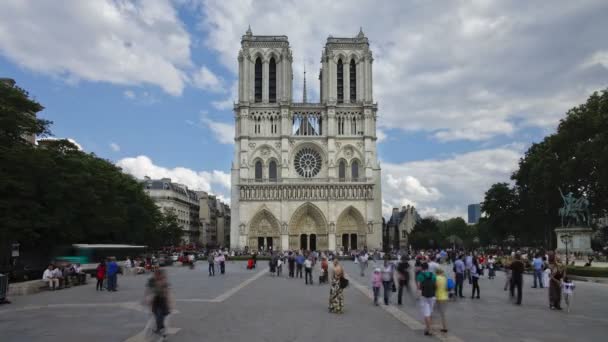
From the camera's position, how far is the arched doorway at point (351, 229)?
77.8 meters

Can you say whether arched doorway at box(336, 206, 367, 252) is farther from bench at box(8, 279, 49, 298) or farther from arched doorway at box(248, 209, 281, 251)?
bench at box(8, 279, 49, 298)

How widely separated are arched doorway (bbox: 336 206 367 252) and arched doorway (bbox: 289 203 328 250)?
86.7 inches

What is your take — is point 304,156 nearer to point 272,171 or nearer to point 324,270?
point 272,171

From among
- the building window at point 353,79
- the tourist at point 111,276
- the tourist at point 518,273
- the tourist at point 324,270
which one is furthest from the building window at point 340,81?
the tourist at point 518,273

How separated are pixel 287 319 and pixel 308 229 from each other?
65.3m

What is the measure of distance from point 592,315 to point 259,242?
2572 inches

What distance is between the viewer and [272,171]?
7950 centimetres

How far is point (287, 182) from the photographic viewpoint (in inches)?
3039

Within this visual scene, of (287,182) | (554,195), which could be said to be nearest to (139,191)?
(287,182)

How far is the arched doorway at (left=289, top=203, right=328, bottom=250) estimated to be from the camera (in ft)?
254

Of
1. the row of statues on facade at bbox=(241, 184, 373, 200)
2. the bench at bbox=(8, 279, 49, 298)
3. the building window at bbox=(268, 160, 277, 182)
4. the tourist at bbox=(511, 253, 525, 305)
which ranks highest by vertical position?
the building window at bbox=(268, 160, 277, 182)

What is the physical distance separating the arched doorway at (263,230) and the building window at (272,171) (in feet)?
15.7

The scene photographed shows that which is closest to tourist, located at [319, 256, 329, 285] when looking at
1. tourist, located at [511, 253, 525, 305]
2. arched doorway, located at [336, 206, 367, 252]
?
tourist, located at [511, 253, 525, 305]

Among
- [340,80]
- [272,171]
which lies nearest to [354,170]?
[272,171]
